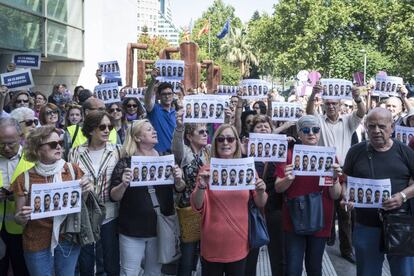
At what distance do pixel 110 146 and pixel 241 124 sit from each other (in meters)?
2.06

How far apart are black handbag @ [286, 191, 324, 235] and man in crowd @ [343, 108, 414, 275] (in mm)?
314

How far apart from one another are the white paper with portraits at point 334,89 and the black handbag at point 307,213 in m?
1.88

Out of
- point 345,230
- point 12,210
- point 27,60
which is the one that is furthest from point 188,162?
point 27,60

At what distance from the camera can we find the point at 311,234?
4.36 meters

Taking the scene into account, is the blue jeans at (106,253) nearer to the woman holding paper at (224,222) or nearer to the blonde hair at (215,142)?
the woman holding paper at (224,222)

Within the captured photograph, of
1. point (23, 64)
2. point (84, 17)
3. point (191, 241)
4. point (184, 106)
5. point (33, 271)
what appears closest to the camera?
point (33, 271)

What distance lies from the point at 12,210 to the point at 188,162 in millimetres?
1426

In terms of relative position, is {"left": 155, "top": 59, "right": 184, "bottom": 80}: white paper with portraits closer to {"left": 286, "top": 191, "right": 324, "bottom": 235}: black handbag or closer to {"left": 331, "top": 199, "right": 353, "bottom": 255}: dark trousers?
{"left": 331, "top": 199, "right": 353, "bottom": 255}: dark trousers

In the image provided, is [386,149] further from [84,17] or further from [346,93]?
[84,17]

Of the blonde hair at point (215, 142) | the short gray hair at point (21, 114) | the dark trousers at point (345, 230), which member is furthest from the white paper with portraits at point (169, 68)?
the blonde hair at point (215, 142)

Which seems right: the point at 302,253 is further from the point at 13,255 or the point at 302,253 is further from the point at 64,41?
the point at 64,41

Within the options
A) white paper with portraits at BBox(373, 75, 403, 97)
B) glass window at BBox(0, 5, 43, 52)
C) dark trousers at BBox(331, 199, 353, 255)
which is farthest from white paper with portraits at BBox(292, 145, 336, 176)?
glass window at BBox(0, 5, 43, 52)

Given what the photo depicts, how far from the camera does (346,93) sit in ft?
19.7

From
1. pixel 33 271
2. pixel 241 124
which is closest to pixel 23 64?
pixel 241 124
